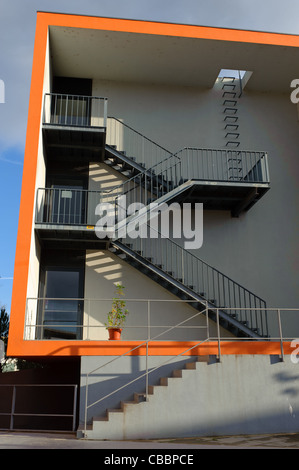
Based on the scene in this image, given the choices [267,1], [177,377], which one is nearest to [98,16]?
[267,1]

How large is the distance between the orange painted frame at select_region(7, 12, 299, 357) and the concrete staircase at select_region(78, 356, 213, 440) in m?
1.02

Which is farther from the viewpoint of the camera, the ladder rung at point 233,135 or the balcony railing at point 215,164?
the ladder rung at point 233,135

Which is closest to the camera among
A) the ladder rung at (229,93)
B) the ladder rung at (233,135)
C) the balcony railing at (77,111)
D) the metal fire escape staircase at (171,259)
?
the metal fire escape staircase at (171,259)

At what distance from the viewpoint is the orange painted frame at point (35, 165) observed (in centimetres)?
1041

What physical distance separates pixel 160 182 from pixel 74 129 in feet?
9.80

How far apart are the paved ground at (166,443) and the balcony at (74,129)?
8.18m

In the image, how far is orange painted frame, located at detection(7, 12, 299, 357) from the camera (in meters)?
Result: 10.4

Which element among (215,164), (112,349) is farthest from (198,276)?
(112,349)

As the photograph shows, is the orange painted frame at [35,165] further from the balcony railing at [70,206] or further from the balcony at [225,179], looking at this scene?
the balcony at [225,179]

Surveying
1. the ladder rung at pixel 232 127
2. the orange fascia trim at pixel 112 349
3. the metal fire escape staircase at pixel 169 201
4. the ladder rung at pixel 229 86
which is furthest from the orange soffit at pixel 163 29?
the orange fascia trim at pixel 112 349

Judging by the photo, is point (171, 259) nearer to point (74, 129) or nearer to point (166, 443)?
point (74, 129)

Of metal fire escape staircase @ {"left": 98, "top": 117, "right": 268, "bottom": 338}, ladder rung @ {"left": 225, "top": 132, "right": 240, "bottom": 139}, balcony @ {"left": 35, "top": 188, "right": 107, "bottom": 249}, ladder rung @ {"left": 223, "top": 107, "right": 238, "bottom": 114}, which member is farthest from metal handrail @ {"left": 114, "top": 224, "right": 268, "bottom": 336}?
ladder rung @ {"left": 223, "top": 107, "right": 238, "bottom": 114}

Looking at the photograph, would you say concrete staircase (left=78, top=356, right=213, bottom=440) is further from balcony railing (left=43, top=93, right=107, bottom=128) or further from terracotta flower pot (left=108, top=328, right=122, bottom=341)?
balcony railing (left=43, top=93, right=107, bottom=128)
